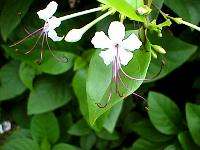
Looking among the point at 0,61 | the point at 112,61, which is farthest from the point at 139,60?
the point at 0,61

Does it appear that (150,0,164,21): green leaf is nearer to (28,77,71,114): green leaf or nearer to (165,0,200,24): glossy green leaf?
(165,0,200,24): glossy green leaf

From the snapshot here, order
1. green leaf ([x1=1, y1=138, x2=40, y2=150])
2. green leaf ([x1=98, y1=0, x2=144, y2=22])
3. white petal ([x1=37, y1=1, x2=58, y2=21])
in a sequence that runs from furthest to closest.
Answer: green leaf ([x1=1, y1=138, x2=40, y2=150]), white petal ([x1=37, y1=1, x2=58, y2=21]), green leaf ([x1=98, y1=0, x2=144, y2=22])

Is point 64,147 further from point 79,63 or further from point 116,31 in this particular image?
point 116,31

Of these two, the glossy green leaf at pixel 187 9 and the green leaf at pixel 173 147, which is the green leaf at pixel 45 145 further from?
the glossy green leaf at pixel 187 9

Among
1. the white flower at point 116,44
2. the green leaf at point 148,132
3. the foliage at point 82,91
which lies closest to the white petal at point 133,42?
the white flower at point 116,44

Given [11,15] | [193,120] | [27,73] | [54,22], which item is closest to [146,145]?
[193,120]

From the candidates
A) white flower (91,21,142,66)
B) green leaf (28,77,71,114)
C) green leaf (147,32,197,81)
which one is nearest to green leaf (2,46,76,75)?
green leaf (28,77,71,114)
